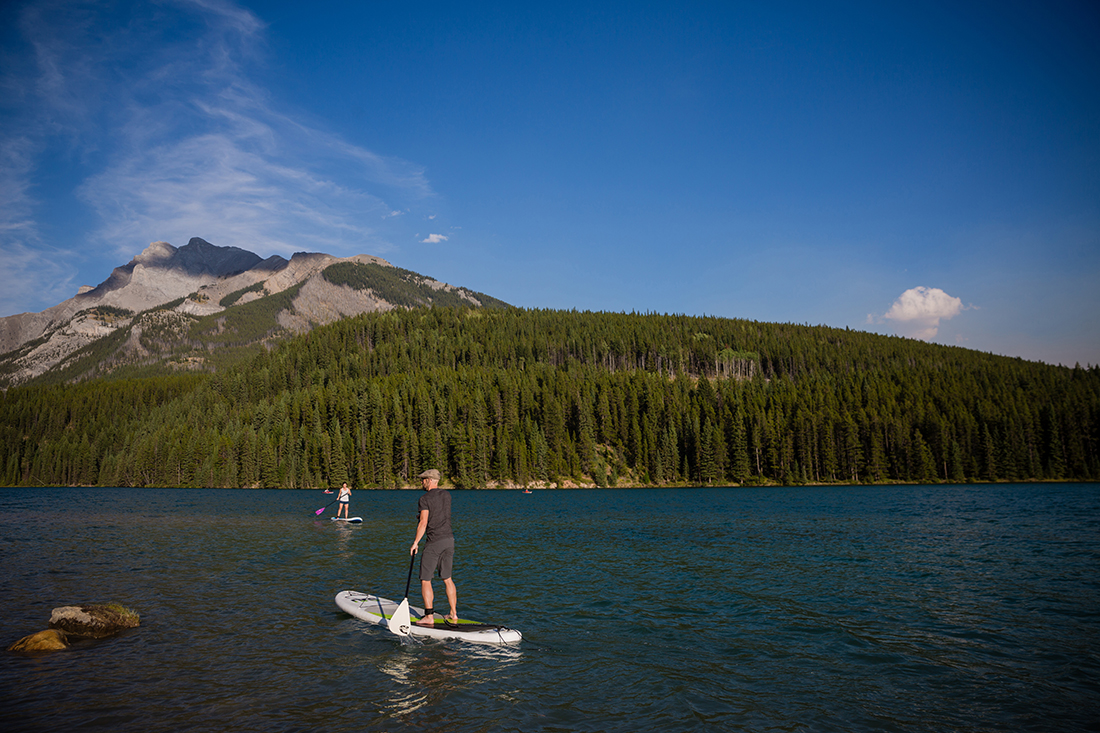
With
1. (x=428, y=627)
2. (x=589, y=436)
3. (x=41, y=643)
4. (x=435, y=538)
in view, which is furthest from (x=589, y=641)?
(x=589, y=436)

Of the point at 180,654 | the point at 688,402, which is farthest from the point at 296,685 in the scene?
the point at 688,402

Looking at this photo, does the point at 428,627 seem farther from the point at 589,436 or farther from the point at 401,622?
the point at 589,436

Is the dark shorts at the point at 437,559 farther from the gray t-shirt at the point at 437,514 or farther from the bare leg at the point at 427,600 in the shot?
the bare leg at the point at 427,600

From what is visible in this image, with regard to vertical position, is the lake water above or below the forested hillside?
below

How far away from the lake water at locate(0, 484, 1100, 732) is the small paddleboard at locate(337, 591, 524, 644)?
41cm

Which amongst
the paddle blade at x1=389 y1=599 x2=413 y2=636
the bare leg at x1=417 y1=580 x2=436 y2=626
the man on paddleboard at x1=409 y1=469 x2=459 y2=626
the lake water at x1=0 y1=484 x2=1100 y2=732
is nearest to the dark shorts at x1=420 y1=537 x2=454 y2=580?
the man on paddleboard at x1=409 y1=469 x2=459 y2=626

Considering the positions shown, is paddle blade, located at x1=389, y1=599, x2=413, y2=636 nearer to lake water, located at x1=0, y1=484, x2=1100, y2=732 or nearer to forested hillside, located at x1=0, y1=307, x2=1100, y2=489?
lake water, located at x1=0, y1=484, x2=1100, y2=732

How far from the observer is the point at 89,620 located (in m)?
17.4

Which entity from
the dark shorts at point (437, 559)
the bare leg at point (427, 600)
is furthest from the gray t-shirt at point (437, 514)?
the bare leg at point (427, 600)

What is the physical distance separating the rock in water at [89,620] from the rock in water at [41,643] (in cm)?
76

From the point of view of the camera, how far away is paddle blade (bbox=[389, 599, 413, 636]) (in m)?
17.9

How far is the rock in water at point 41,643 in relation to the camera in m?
15.9

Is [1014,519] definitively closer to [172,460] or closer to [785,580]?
[785,580]

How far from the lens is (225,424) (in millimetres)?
158500
